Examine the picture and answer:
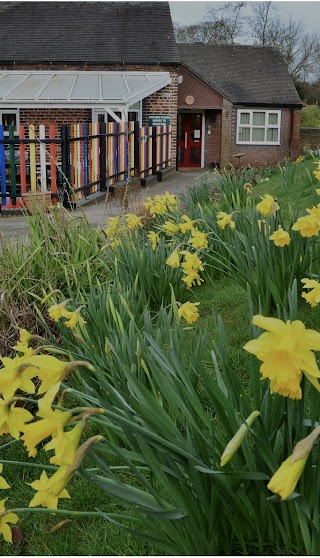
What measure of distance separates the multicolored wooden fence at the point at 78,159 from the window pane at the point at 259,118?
10199 millimetres

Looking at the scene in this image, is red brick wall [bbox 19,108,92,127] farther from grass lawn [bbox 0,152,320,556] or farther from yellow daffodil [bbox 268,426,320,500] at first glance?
yellow daffodil [bbox 268,426,320,500]

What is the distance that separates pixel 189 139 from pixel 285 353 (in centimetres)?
2618

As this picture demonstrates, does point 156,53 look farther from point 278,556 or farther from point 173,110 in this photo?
point 278,556

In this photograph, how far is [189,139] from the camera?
26750 millimetres

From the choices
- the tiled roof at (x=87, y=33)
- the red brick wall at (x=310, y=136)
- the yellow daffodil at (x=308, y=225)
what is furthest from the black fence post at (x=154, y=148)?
the yellow daffodil at (x=308, y=225)

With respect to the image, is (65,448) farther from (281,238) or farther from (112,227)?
(112,227)

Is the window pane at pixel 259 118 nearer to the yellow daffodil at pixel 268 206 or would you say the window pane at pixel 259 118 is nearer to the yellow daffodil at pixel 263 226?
the yellow daffodil at pixel 263 226

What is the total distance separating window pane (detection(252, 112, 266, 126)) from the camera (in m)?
27.1

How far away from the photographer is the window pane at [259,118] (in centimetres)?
2709

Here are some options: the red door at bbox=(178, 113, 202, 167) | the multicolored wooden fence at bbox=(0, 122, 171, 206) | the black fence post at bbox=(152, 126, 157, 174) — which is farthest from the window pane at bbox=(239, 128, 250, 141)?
the multicolored wooden fence at bbox=(0, 122, 171, 206)

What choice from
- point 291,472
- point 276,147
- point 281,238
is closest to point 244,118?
point 276,147

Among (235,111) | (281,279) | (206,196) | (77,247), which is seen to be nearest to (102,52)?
(235,111)

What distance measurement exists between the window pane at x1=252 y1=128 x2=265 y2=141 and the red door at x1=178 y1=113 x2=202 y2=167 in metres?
2.17

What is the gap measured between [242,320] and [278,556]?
2234mm
